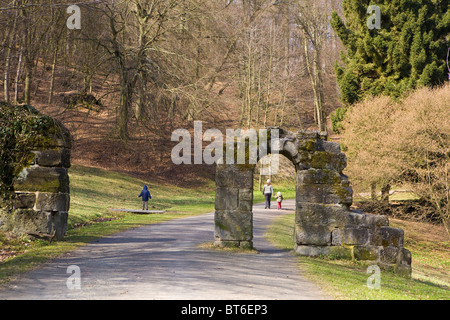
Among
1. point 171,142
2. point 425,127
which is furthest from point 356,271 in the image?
point 171,142

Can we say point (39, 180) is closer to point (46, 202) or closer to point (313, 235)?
point (46, 202)

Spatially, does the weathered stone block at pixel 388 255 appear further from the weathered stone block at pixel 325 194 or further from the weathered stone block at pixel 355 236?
the weathered stone block at pixel 325 194

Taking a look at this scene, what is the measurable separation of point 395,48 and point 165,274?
27.2 m

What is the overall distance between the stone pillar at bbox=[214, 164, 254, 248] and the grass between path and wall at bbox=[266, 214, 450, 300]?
169 centimetres

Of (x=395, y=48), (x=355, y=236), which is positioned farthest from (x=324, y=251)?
(x=395, y=48)

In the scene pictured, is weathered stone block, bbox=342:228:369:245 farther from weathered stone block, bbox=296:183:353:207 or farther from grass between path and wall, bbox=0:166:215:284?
grass between path and wall, bbox=0:166:215:284

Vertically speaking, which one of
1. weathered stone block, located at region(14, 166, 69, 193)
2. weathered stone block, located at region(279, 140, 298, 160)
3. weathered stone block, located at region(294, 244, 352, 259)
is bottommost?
weathered stone block, located at region(294, 244, 352, 259)

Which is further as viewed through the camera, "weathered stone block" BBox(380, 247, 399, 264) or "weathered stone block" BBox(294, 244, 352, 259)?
"weathered stone block" BBox(294, 244, 352, 259)

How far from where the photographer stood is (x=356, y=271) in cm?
1301

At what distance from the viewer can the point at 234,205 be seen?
47.4 feet

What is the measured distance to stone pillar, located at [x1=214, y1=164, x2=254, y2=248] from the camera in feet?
47.4

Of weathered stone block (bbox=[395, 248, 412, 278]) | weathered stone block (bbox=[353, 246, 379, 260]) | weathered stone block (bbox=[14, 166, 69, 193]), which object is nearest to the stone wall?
weathered stone block (bbox=[14, 166, 69, 193])

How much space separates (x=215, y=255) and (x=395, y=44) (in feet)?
80.6
